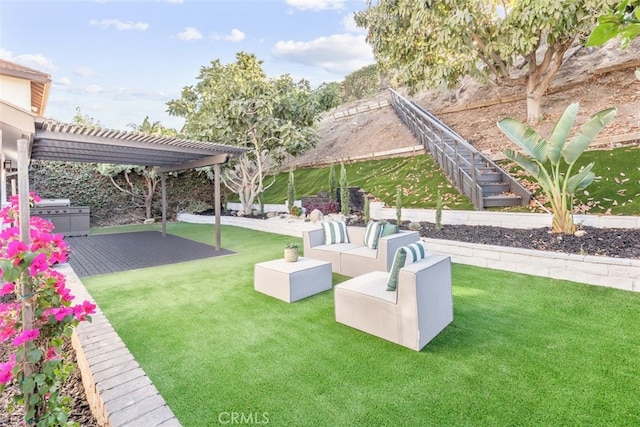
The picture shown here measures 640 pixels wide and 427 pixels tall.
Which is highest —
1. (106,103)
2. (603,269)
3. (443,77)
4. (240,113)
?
(106,103)

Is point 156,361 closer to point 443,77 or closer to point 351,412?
point 351,412

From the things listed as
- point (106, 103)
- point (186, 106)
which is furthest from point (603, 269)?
point (106, 103)

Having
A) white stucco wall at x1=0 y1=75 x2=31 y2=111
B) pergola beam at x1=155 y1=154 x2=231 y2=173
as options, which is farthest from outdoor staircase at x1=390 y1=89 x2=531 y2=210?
white stucco wall at x1=0 y1=75 x2=31 y2=111

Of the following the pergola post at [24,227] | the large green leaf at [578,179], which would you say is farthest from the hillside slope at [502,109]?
the pergola post at [24,227]

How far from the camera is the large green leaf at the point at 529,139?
5.86 metres

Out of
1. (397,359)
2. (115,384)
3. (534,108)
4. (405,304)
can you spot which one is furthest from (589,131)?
(115,384)

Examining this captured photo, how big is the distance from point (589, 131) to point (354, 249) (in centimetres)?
440

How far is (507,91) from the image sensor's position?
48.6ft

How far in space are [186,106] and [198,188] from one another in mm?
4139

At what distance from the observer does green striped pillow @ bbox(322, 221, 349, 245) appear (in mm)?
6441

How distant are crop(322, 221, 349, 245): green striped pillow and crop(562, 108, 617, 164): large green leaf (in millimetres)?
4102

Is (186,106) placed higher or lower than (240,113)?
higher

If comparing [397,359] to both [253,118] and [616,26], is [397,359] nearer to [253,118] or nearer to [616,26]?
[616,26]

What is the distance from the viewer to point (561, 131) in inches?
221
